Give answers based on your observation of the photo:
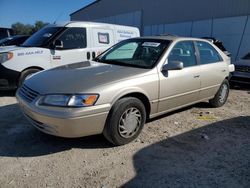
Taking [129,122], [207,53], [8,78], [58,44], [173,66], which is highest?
[58,44]

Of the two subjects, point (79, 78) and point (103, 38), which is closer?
point (79, 78)

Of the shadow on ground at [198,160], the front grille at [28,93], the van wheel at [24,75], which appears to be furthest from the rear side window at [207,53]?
the van wheel at [24,75]

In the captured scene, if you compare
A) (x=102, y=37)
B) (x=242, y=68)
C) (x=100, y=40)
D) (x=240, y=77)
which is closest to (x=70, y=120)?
(x=100, y=40)

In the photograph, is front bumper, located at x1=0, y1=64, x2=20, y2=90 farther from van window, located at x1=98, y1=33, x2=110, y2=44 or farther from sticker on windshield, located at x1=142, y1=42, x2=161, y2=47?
sticker on windshield, located at x1=142, y1=42, x2=161, y2=47

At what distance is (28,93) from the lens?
375 centimetres

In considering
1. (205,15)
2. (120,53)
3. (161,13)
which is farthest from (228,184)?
(161,13)

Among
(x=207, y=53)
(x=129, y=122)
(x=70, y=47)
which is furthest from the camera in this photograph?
(x=70, y=47)

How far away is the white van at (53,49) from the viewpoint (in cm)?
637

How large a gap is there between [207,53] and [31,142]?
12.3ft

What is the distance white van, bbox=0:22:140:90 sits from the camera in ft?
20.9

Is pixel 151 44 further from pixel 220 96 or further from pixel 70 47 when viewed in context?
pixel 70 47

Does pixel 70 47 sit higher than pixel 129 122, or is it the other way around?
pixel 70 47

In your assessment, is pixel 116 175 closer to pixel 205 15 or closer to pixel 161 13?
pixel 205 15

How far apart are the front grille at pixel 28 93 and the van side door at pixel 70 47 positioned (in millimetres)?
3022
